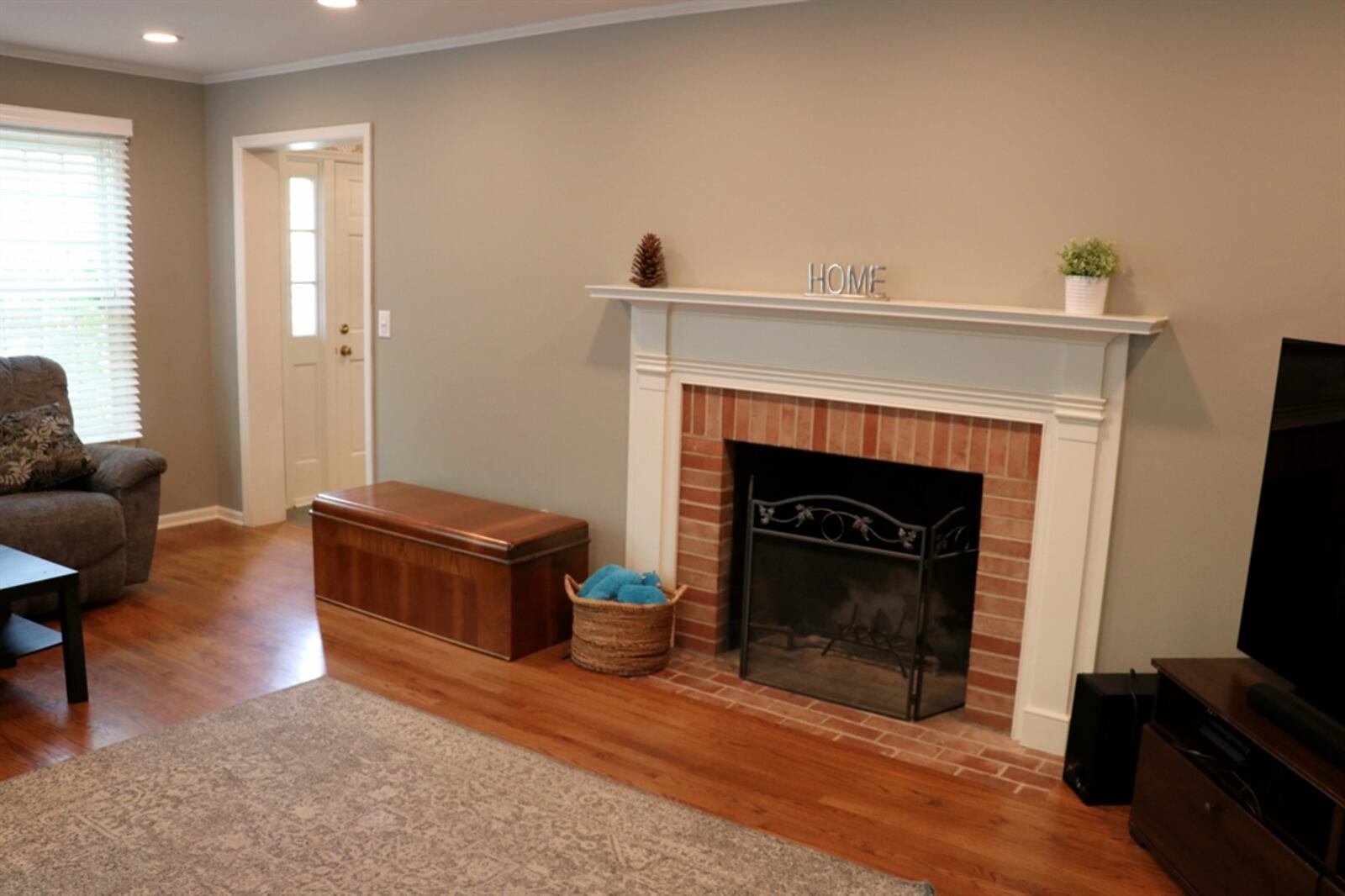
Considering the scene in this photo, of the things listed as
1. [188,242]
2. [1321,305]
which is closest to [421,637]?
[188,242]

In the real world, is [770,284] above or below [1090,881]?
above

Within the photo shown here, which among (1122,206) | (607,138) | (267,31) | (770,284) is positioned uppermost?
(267,31)

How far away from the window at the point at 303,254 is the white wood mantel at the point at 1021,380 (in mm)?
2744

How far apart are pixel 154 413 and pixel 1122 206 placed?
4.65m

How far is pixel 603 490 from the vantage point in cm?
421

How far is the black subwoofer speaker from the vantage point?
2912mm

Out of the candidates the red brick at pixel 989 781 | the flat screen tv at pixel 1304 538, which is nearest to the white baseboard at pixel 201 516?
the red brick at pixel 989 781

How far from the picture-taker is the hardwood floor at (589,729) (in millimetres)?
2729

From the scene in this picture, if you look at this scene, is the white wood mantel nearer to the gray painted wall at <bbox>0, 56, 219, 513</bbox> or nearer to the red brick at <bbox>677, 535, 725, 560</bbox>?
the red brick at <bbox>677, 535, 725, 560</bbox>

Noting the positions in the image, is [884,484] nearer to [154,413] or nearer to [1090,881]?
[1090,881]

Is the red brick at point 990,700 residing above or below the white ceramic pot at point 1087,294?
below

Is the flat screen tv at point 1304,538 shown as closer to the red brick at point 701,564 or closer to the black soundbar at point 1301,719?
the black soundbar at point 1301,719

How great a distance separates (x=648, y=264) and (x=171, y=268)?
9.75 feet

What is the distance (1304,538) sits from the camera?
7.91 feet
